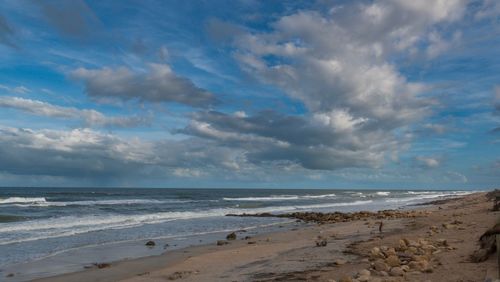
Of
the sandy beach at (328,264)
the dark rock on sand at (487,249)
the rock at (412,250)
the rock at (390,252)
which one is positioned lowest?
the sandy beach at (328,264)

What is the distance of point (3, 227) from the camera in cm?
2419

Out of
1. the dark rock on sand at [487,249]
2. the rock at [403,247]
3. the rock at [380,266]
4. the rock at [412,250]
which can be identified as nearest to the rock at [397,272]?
the rock at [380,266]

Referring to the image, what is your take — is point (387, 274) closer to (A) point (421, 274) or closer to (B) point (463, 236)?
(A) point (421, 274)

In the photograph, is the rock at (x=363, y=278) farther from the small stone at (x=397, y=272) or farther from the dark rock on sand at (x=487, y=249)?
the dark rock on sand at (x=487, y=249)

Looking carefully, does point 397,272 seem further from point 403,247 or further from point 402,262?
point 403,247

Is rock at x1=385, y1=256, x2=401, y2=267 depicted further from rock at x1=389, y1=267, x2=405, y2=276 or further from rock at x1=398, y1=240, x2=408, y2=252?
rock at x1=398, y1=240, x2=408, y2=252

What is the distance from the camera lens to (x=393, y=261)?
855 centimetres

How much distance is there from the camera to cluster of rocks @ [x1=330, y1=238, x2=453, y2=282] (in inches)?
300

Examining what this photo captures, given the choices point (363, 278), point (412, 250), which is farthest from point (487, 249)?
point (363, 278)

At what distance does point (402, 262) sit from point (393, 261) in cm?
25

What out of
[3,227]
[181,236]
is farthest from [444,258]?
[3,227]

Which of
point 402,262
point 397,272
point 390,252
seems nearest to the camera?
point 397,272

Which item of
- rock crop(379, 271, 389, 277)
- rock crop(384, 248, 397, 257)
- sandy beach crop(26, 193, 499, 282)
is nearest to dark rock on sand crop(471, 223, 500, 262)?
sandy beach crop(26, 193, 499, 282)

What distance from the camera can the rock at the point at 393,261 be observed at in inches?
332
